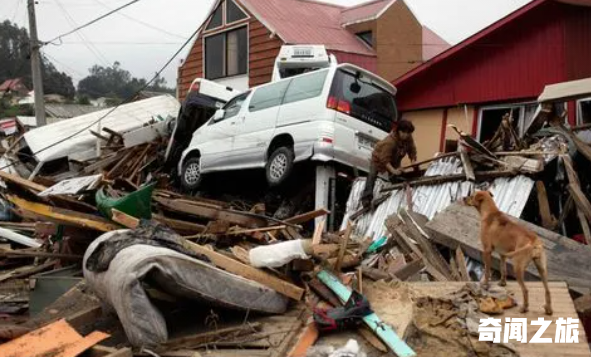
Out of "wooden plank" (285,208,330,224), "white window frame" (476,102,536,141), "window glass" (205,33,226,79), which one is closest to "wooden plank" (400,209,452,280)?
"wooden plank" (285,208,330,224)

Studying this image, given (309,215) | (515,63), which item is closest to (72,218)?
(309,215)

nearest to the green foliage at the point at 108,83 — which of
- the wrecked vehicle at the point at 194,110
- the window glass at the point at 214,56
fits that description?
the window glass at the point at 214,56

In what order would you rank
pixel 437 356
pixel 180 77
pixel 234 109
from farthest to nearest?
pixel 180 77, pixel 234 109, pixel 437 356

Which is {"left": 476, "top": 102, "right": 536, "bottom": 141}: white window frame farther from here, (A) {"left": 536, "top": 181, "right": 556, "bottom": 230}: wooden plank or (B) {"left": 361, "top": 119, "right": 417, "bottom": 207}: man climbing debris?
(A) {"left": 536, "top": 181, "right": 556, "bottom": 230}: wooden plank

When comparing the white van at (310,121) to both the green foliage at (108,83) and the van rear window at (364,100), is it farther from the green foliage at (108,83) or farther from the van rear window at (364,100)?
the green foliage at (108,83)

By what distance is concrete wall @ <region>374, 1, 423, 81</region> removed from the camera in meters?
20.1

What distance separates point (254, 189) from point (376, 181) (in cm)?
373

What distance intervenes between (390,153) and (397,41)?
12.6 meters

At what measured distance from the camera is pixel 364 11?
842 inches

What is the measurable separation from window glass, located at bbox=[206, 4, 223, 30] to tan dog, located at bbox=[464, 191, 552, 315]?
1754 cm

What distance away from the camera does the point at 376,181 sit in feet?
30.9

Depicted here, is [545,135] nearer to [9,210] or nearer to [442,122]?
[442,122]

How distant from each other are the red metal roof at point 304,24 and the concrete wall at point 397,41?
0.61 metres

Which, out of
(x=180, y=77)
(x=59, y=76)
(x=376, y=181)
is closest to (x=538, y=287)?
(x=376, y=181)
